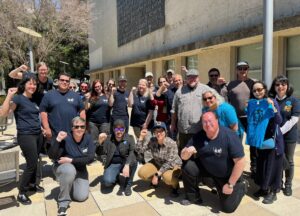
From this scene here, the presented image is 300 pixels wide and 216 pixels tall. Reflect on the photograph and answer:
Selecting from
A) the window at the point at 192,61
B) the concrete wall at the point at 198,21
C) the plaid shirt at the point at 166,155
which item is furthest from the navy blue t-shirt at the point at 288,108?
the window at the point at 192,61

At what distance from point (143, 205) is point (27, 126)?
1994mm

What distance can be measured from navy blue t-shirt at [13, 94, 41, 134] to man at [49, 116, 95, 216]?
402mm

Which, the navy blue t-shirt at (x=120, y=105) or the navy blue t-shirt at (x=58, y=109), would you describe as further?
the navy blue t-shirt at (x=120, y=105)

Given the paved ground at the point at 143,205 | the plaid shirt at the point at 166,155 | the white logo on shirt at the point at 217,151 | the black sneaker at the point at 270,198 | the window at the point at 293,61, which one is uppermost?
the window at the point at 293,61

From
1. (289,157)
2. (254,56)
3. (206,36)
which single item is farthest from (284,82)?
(206,36)

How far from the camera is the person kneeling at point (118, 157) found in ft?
15.8

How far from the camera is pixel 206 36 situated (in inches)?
479

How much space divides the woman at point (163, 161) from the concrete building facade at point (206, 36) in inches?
178

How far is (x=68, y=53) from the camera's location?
40.6 metres

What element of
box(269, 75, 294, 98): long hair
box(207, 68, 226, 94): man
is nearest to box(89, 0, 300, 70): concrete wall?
box(207, 68, 226, 94): man

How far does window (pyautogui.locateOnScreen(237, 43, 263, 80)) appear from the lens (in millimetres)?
10023

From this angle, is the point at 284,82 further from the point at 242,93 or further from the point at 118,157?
the point at 118,157

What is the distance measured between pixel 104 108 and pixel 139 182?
6.44 ft

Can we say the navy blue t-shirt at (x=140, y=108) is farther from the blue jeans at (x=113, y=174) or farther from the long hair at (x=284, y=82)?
the long hair at (x=284, y=82)
